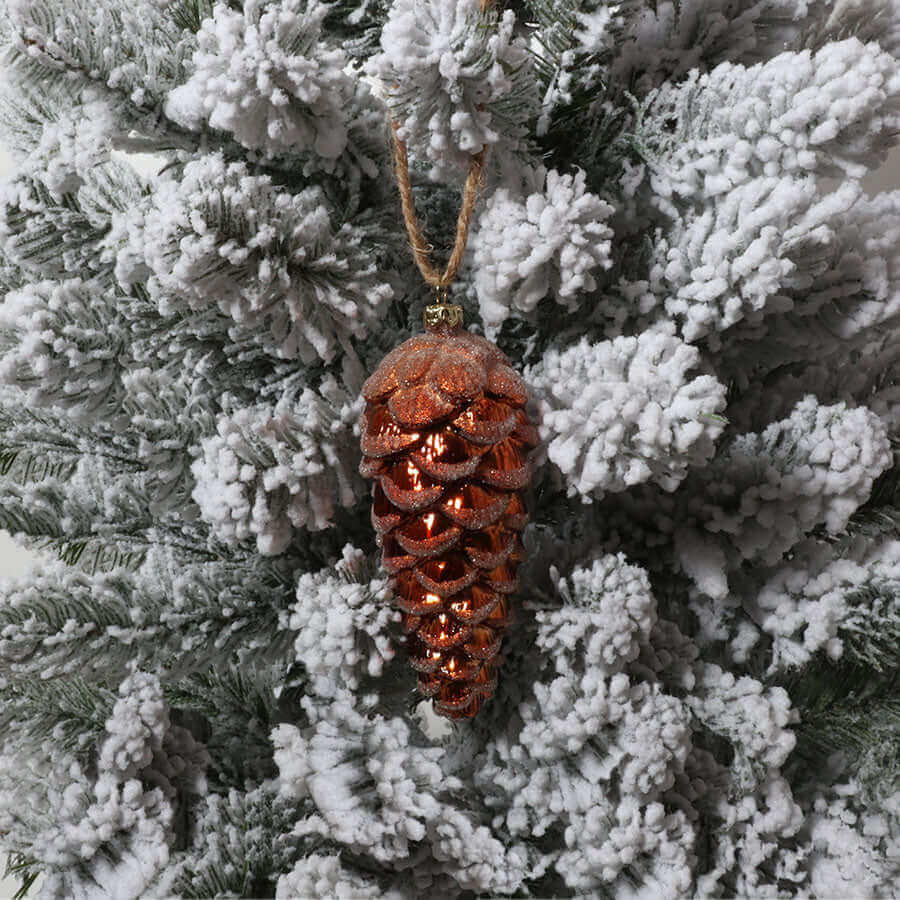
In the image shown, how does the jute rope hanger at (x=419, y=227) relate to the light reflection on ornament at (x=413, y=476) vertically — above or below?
above

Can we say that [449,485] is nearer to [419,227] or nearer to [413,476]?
[413,476]

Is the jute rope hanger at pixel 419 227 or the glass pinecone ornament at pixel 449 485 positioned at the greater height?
the jute rope hanger at pixel 419 227

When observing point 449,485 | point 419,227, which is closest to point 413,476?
point 449,485

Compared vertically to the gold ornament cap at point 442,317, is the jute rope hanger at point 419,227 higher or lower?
higher
